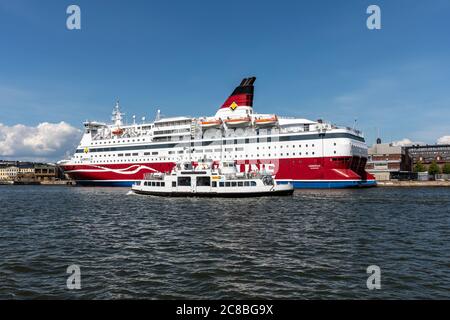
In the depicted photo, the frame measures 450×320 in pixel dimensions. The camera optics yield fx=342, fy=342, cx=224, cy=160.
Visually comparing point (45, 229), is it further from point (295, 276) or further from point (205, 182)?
point (205, 182)

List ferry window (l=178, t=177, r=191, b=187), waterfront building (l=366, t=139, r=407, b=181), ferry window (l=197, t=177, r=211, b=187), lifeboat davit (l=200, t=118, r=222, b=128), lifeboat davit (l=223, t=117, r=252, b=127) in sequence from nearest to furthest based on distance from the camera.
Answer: ferry window (l=197, t=177, r=211, b=187) < ferry window (l=178, t=177, r=191, b=187) < lifeboat davit (l=223, t=117, r=252, b=127) < lifeboat davit (l=200, t=118, r=222, b=128) < waterfront building (l=366, t=139, r=407, b=181)

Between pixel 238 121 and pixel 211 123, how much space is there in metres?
5.92

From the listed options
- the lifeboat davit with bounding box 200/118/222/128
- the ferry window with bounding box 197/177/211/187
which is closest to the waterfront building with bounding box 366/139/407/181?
the lifeboat davit with bounding box 200/118/222/128

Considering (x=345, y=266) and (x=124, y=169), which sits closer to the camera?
(x=345, y=266)

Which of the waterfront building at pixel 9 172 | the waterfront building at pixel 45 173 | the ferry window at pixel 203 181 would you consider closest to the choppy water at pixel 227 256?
the ferry window at pixel 203 181

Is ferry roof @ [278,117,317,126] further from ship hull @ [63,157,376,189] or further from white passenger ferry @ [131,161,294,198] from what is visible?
white passenger ferry @ [131,161,294,198]

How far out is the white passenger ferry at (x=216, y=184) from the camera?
42.7 metres

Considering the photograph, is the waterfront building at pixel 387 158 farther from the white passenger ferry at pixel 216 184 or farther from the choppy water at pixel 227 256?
the choppy water at pixel 227 256

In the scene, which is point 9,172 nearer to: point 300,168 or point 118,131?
point 118,131

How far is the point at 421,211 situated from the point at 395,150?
337 ft

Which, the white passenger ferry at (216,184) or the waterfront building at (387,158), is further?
the waterfront building at (387,158)

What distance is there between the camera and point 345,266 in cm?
1324

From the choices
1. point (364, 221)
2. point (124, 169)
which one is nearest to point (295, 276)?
point (364, 221)

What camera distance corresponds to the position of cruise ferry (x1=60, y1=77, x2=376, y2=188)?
194 feet
